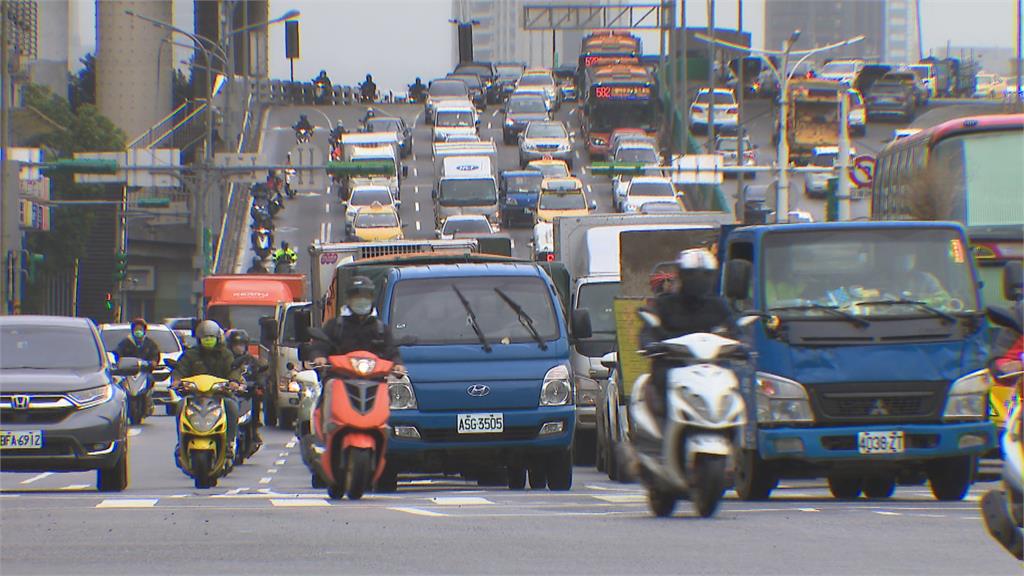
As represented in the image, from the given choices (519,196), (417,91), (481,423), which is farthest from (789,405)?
(417,91)

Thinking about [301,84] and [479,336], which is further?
[301,84]

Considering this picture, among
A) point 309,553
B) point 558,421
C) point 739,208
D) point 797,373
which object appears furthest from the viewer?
point 739,208

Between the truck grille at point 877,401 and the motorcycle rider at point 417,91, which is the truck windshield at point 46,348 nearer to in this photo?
the truck grille at point 877,401

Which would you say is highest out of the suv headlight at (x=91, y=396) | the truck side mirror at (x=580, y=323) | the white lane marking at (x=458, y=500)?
the truck side mirror at (x=580, y=323)

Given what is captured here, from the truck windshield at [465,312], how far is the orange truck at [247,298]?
20.6 m

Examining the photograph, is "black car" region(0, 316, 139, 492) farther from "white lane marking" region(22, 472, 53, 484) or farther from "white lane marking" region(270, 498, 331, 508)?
"white lane marking" region(270, 498, 331, 508)

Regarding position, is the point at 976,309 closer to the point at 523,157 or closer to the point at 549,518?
the point at 549,518

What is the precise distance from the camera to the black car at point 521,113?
87312mm

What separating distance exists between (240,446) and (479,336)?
5.93 metres

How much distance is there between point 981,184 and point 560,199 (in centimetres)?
4079

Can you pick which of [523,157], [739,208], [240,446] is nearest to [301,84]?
[523,157]

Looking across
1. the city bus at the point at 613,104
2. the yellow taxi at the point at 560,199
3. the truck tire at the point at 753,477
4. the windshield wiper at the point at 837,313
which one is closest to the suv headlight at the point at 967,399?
the windshield wiper at the point at 837,313

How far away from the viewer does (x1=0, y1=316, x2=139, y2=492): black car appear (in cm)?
1772

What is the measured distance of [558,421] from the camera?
17.4 m
